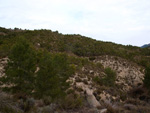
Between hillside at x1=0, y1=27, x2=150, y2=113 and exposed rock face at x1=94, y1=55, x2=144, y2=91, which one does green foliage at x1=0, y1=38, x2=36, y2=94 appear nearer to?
hillside at x1=0, y1=27, x2=150, y2=113

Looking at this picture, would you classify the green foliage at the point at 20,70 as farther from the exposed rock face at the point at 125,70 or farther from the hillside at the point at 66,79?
the exposed rock face at the point at 125,70

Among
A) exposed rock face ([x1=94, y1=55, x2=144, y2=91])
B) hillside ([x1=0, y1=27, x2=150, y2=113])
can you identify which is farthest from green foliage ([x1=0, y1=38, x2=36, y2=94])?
exposed rock face ([x1=94, y1=55, x2=144, y2=91])

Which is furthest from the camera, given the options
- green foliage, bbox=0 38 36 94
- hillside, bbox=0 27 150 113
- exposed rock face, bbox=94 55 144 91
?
exposed rock face, bbox=94 55 144 91

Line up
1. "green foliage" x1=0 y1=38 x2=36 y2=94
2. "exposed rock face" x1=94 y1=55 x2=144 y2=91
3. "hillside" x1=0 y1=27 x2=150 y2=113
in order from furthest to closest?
"exposed rock face" x1=94 y1=55 x2=144 y2=91, "green foliage" x1=0 y1=38 x2=36 y2=94, "hillside" x1=0 y1=27 x2=150 y2=113

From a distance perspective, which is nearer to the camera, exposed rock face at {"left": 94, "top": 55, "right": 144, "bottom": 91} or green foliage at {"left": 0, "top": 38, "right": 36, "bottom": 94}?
green foliage at {"left": 0, "top": 38, "right": 36, "bottom": 94}

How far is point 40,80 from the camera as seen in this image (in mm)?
11570

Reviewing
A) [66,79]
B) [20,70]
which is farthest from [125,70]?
[20,70]

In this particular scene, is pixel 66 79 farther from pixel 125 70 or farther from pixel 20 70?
pixel 125 70

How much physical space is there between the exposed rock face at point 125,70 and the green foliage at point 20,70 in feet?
73.4

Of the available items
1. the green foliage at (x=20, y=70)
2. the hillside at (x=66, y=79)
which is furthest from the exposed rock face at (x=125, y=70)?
the green foliage at (x=20, y=70)

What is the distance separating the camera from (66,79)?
14031mm

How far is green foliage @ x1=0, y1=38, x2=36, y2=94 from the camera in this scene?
10.9 metres

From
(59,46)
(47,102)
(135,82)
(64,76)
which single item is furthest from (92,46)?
(47,102)

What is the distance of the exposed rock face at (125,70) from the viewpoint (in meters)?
31.2
